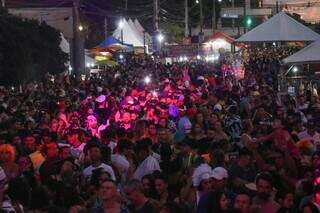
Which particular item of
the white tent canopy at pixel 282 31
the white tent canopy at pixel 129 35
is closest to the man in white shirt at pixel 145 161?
the white tent canopy at pixel 282 31

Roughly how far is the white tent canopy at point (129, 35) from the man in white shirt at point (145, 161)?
3672 cm

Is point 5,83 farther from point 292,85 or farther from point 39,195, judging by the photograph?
point 39,195

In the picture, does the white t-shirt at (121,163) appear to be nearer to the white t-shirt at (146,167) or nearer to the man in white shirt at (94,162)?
the white t-shirt at (146,167)

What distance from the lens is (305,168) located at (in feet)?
29.5

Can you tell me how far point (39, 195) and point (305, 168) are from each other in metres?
3.38

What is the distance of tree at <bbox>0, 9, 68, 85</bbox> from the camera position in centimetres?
2081

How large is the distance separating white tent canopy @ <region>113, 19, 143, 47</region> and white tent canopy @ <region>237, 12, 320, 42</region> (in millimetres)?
26966

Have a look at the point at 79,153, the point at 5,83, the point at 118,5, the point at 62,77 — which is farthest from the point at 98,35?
the point at 79,153

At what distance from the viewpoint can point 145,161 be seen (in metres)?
9.44

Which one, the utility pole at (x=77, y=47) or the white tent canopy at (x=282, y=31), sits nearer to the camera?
the white tent canopy at (x=282, y=31)

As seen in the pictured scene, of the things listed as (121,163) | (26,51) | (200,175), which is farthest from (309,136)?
(26,51)

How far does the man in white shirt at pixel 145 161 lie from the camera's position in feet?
30.3

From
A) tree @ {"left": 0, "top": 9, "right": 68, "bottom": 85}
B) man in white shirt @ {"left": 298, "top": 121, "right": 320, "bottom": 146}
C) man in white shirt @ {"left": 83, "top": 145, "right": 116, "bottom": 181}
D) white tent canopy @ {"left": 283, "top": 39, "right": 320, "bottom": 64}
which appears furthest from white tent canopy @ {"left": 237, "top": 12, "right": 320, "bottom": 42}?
man in white shirt @ {"left": 83, "top": 145, "right": 116, "bottom": 181}

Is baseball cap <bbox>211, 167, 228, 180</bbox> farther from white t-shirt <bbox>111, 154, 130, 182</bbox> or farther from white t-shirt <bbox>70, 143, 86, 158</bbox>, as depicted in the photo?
white t-shirt <bbox>70, 143, 86, 158</bbox>
